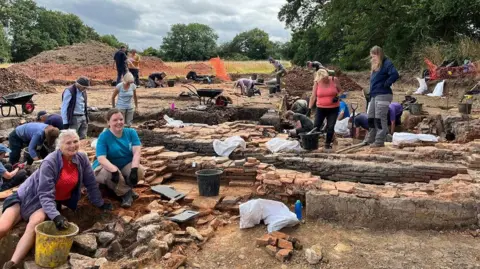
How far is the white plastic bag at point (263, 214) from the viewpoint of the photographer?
3.88 metres

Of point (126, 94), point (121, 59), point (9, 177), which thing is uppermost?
point (121, 59)

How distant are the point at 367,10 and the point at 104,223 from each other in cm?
1908

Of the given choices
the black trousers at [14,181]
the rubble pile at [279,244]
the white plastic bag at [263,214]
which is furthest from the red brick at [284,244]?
the black trousers at [14,181]

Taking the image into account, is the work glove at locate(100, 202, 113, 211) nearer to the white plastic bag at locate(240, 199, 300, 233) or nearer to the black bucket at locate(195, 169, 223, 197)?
the black bucket at locate(195, 169, 223, 197)

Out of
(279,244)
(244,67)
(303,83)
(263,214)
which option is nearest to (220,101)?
→ (303,83)

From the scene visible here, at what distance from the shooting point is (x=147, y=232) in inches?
145

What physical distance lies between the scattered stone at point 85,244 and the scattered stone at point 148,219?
473mm

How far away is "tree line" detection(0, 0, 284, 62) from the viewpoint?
4841 centimetres

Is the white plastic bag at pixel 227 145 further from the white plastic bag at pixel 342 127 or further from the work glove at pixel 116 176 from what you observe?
the white plastic bag at pixel 342 127

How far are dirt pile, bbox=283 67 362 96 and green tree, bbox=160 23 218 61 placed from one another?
37.0 m

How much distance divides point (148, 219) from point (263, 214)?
3.86ft

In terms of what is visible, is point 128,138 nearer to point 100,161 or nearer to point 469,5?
point 100,161

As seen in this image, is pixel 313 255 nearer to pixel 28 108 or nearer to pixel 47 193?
pixel 47 193

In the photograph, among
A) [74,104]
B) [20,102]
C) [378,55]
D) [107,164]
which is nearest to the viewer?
[107,164]
